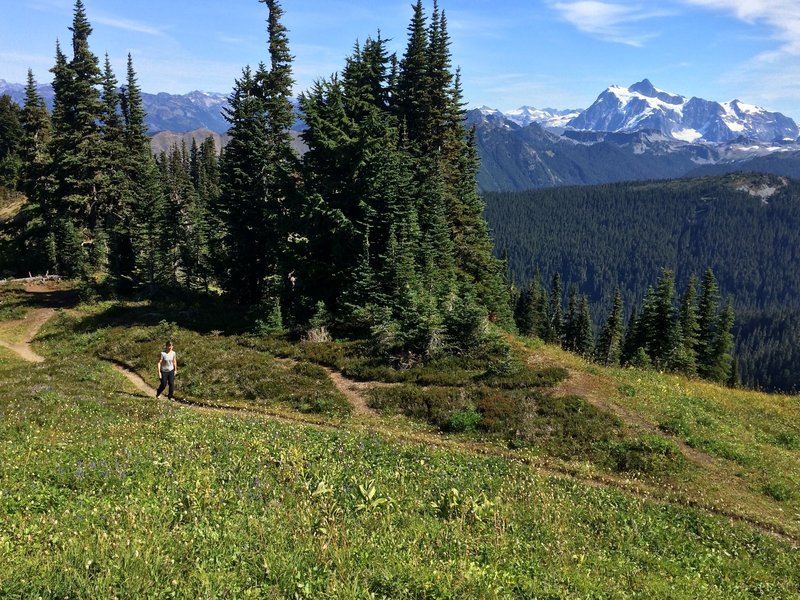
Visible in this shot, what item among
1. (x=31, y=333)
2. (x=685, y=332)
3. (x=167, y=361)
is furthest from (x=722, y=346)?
(x=31, y=333)

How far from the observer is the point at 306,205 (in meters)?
34.6

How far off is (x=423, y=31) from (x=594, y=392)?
38404 millimetres

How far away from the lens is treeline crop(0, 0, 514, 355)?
32969 mm

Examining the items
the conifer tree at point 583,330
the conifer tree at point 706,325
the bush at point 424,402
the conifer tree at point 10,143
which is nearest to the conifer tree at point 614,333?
the conifer tree at point 583,330

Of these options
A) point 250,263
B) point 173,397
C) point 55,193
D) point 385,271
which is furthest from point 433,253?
point 55,193

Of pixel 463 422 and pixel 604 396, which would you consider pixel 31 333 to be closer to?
pixel 463 422

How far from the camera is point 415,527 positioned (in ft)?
27.4

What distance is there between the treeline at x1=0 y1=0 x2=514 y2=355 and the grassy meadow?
7349mm

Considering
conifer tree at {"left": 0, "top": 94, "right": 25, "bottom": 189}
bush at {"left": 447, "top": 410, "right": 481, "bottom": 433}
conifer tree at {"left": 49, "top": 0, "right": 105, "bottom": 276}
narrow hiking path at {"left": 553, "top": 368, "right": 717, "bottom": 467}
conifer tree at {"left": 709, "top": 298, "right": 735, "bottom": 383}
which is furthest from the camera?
conifer tree at {"left": 0, "top": 94, "right": 25, "bottom": 189}

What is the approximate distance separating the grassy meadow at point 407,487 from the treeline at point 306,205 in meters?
7.35

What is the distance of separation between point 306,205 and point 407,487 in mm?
27080

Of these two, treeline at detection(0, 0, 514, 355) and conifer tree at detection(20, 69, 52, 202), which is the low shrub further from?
conifer tree at detection(20, 69, 52, 202)

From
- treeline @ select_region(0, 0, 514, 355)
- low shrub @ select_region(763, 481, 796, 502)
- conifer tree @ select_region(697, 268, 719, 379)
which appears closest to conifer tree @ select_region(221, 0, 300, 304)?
treeline @ select_region(0, 0, 514, 355)

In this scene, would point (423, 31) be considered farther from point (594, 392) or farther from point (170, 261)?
point (594, 392)
